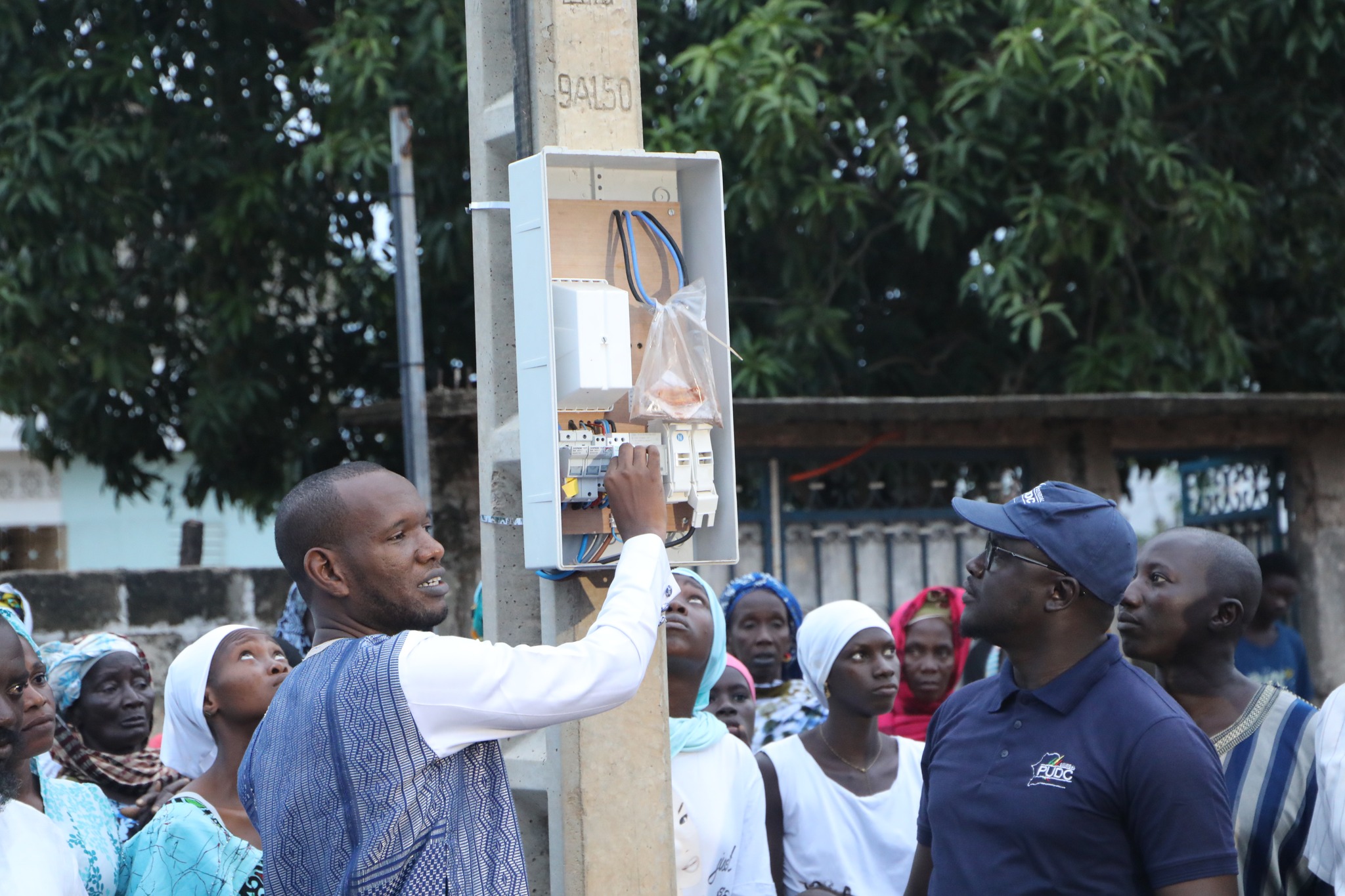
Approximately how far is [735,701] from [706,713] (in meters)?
0.60

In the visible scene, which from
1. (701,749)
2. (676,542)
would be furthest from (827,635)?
(676,542)

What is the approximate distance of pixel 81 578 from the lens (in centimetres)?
652

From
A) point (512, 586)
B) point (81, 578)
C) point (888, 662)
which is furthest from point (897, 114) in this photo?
point (512, 586)

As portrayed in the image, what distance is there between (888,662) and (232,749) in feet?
6.32

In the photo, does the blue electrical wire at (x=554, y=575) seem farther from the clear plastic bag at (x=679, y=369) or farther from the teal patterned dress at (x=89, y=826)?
the teal patterned dress at (x=89, y=826)

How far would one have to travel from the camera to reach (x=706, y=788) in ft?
12.7

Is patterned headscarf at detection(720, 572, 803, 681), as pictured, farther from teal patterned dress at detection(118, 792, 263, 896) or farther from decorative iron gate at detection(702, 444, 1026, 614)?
teal patterned dress at detection(118, 792, 263, 896)

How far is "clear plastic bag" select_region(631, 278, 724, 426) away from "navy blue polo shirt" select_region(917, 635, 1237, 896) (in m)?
0.78

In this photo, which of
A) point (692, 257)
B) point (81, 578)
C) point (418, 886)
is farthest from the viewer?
point (81, 578)

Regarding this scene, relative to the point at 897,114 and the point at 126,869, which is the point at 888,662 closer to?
the point at 126,869

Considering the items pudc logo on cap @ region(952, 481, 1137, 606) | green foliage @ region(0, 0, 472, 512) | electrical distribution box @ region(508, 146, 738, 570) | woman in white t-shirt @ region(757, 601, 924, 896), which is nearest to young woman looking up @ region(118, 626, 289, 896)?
electrical distribution box @ region(508, 146, 738, 570)

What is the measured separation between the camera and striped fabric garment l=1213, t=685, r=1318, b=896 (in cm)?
299

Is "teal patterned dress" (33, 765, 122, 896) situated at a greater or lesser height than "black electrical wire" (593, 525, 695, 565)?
lesser

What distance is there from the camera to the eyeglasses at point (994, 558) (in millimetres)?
2771
